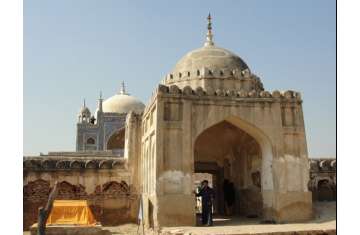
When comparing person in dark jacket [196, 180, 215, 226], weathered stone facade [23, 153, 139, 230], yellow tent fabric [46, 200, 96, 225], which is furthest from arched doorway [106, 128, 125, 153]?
person in dark jacket [196, 180, 215, 226]

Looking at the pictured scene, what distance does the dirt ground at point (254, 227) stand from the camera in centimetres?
959

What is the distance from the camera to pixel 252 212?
13.9m

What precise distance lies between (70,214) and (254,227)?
525 centimetres

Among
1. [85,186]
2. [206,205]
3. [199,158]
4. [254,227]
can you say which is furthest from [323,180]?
[85,186]

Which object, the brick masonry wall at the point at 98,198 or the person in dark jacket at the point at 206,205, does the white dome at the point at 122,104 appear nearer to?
the brick masonry wall at the point at 98,198

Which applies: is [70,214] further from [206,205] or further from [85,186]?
[206,205]

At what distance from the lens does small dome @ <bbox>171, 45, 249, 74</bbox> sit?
1512 centimetres

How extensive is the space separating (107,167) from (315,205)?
7281mm

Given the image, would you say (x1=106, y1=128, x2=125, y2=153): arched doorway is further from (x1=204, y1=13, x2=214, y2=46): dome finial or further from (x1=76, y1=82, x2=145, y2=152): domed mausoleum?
(x1=204, y1=13, x2=214, y2=46): dome finial

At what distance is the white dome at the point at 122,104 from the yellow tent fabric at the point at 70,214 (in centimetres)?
2281

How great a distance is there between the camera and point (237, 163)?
15.7m

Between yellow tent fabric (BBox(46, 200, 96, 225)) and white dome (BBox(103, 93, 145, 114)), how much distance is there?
22.8m
